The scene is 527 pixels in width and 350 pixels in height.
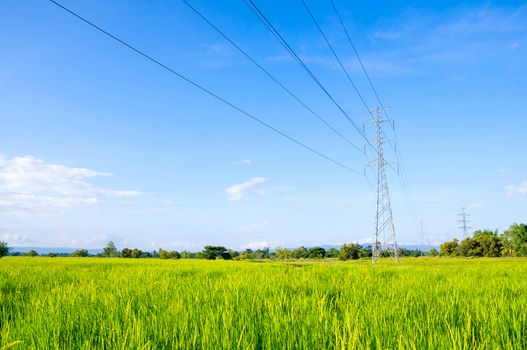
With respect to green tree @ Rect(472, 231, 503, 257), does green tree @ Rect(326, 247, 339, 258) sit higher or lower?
lower

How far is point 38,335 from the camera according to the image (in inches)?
109

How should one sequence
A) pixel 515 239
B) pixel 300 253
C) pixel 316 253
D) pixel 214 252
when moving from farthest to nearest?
1. pixel 300 253
2. pixel 316 253
3. pixel 214 252
4. pixel 515 239

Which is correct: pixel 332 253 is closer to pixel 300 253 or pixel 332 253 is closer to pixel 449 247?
pixel 300 253

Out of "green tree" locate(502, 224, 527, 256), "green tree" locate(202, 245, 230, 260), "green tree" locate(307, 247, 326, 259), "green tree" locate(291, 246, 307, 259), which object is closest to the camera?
"green tree" locate(502, 224, 527, 256)

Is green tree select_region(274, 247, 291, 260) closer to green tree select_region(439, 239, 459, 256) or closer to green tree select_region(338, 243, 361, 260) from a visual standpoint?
green tree select_region(338, 243, 361, 260)

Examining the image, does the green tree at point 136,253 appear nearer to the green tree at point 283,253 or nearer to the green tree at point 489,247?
the green tree at point 283,253

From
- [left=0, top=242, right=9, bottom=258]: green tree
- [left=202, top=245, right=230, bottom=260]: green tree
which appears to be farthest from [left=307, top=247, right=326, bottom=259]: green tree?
[left=0, top=242, right=9, bottom=258]: green tree

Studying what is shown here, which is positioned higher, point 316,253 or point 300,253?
point 316,253

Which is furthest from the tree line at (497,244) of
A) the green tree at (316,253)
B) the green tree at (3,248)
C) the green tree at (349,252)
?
the green tree at (3,248)

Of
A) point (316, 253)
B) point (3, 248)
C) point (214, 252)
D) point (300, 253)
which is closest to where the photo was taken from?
point (3, 248)

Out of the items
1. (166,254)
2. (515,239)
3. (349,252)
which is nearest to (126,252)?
(166,254)

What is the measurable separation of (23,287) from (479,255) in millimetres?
114039

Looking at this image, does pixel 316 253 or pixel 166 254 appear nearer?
pixel 166 254

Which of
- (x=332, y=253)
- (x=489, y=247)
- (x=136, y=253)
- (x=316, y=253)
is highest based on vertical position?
(x=489, y=247)
